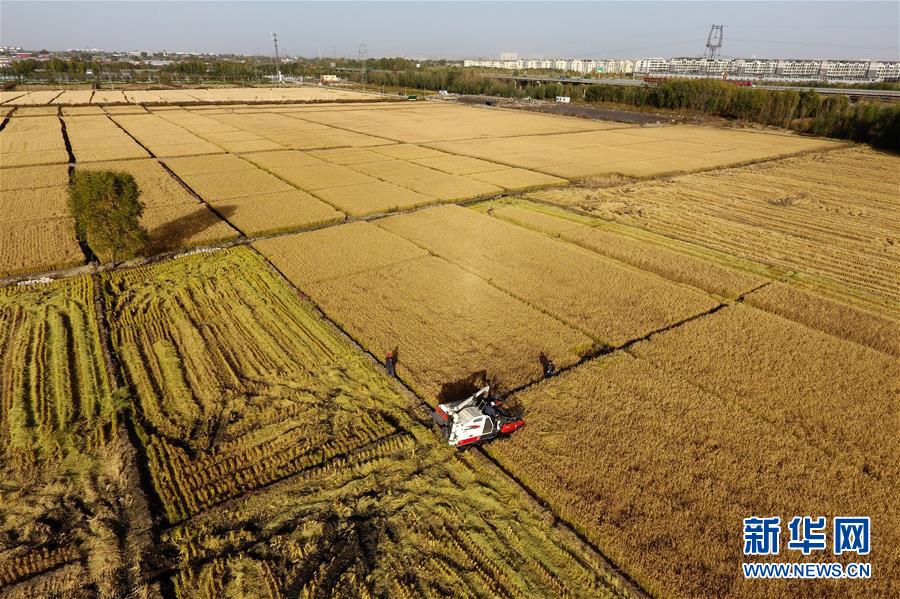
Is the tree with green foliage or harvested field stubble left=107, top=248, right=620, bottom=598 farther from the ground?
the tree with green foliage

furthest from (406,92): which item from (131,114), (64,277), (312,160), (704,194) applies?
(64,277)

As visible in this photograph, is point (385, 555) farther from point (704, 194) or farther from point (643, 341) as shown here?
point (704, 194)

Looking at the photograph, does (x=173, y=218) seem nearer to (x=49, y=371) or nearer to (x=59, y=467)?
(x=49, y=371)

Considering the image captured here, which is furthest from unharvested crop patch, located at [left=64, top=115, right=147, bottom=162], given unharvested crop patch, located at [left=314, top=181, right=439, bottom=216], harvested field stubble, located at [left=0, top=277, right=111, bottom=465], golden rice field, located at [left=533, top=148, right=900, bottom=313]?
golden rice field, located at [left=533, top=148, right=900, bottom=313]

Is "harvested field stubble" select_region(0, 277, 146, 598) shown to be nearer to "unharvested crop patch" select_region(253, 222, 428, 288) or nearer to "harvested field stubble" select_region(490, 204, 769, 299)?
"unharvested crop patch" select_region(253, 222, 428, 288)

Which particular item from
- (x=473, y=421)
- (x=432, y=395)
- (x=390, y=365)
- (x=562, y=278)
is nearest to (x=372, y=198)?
(x=562, y=278)

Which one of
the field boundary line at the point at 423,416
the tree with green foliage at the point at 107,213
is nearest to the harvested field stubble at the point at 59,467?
the tree with green foliage at the point at 107,213
